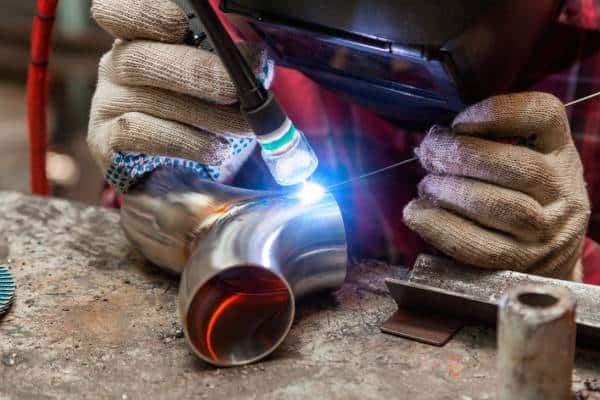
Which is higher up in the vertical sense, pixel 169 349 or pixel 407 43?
pixel 407 43

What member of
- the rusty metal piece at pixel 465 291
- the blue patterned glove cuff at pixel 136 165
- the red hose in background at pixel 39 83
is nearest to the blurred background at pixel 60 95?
the red hose in background at pixel 39 83

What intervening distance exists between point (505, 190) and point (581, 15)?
1.70 feet

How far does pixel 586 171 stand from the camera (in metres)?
1.33

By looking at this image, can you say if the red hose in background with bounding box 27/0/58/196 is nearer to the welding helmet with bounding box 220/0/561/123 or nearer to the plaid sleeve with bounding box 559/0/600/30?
the welding helmet with bounding box 220/0/561/123

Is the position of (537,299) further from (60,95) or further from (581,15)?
(60,95)

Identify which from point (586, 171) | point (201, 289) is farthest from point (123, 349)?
point (586, 171)

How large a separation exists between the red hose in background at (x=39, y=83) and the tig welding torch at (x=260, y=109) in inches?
18.7

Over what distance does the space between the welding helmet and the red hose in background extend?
0.40 m

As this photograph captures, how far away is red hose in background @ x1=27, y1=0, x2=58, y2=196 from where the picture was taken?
3.90 ft

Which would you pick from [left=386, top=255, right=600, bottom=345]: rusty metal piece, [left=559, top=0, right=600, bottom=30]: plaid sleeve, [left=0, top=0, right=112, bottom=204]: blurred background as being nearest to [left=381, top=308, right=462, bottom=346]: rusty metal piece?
[left=386, top=255, right=600, bottom=345]: rusty metal piece

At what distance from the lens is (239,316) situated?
2.78 ft

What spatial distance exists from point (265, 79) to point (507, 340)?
0.47 meters

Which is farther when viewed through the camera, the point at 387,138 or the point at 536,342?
the point at 387,138

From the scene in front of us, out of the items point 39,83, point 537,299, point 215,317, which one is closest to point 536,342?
point 537,299
